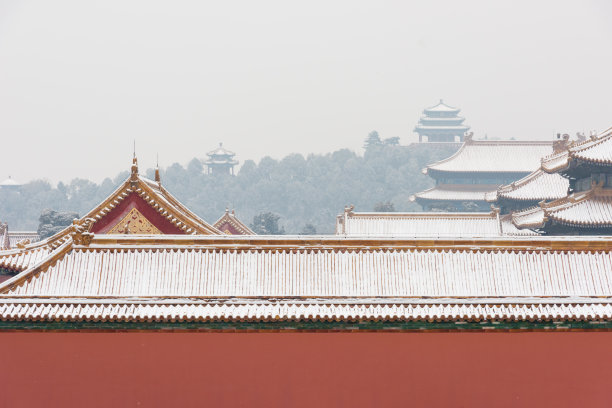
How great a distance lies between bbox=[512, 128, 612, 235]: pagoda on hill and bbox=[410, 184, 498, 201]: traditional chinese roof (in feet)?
132

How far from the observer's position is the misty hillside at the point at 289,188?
124750 millimetres

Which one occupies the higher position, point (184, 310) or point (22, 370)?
point (184, 310)

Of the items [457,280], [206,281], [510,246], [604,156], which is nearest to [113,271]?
[206,281]

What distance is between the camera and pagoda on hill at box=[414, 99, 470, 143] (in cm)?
13500

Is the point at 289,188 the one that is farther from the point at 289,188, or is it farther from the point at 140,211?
the point at 140,211

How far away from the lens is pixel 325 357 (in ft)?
44.2

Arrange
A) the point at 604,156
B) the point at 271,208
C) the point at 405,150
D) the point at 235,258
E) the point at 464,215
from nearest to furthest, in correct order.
→ the point at 235,258, the point at 604,156, the point at 464,215, the point at 271,208, the point at 405,150

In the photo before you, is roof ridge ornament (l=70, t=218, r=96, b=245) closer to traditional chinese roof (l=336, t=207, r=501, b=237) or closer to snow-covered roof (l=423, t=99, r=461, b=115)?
traditional chinese roof (l=336, t=207, r=501, b=237)

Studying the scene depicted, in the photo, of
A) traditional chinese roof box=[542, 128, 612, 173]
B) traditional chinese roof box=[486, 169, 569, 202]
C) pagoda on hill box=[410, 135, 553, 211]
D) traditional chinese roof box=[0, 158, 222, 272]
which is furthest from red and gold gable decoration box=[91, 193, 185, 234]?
pagoda on hill box=[410, 135, 553, 211]

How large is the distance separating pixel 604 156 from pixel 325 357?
17909mm

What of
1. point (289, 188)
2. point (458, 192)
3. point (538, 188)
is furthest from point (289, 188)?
point (538, 188)

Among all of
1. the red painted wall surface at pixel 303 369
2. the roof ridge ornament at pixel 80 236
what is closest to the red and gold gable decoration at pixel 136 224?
the roof ridge ornament at pixel 80 236

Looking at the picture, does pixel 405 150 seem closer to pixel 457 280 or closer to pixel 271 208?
pixel 271 208

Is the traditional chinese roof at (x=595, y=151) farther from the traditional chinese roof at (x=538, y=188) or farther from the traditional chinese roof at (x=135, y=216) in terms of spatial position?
the traditional chinese roof at (x=135, y=216)
